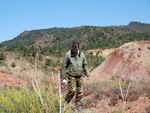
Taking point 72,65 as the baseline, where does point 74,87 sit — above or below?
below

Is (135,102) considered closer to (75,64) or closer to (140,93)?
(140,93)

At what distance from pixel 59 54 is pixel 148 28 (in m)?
110

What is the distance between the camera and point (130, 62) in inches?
341

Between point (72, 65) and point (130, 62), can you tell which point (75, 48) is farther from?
point (130, 62)

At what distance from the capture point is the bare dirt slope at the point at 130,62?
7.92m

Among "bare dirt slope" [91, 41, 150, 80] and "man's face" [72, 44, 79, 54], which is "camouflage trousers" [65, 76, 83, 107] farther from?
"bare dirt slope" [91, 41, 150, 80]

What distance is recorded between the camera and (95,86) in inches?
265

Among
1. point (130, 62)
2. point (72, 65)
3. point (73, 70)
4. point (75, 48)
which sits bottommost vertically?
point (130, 62)

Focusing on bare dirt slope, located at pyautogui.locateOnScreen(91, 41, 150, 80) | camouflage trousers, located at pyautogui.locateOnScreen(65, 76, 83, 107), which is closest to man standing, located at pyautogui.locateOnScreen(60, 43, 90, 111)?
camouflage trousers, located at pyautogui.locateOnScreen(65, 76, 83, 107)

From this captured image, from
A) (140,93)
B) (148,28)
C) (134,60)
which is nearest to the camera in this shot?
(140,93)

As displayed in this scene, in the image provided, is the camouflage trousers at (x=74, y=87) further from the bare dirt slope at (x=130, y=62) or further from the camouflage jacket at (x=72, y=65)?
the bare dirt slope at (x=130, y=62)

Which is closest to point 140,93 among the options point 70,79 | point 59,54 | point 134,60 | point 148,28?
point 70,79

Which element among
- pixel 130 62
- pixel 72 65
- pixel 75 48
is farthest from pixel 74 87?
pixel 130 62

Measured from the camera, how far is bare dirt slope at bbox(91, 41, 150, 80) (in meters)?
7.92
